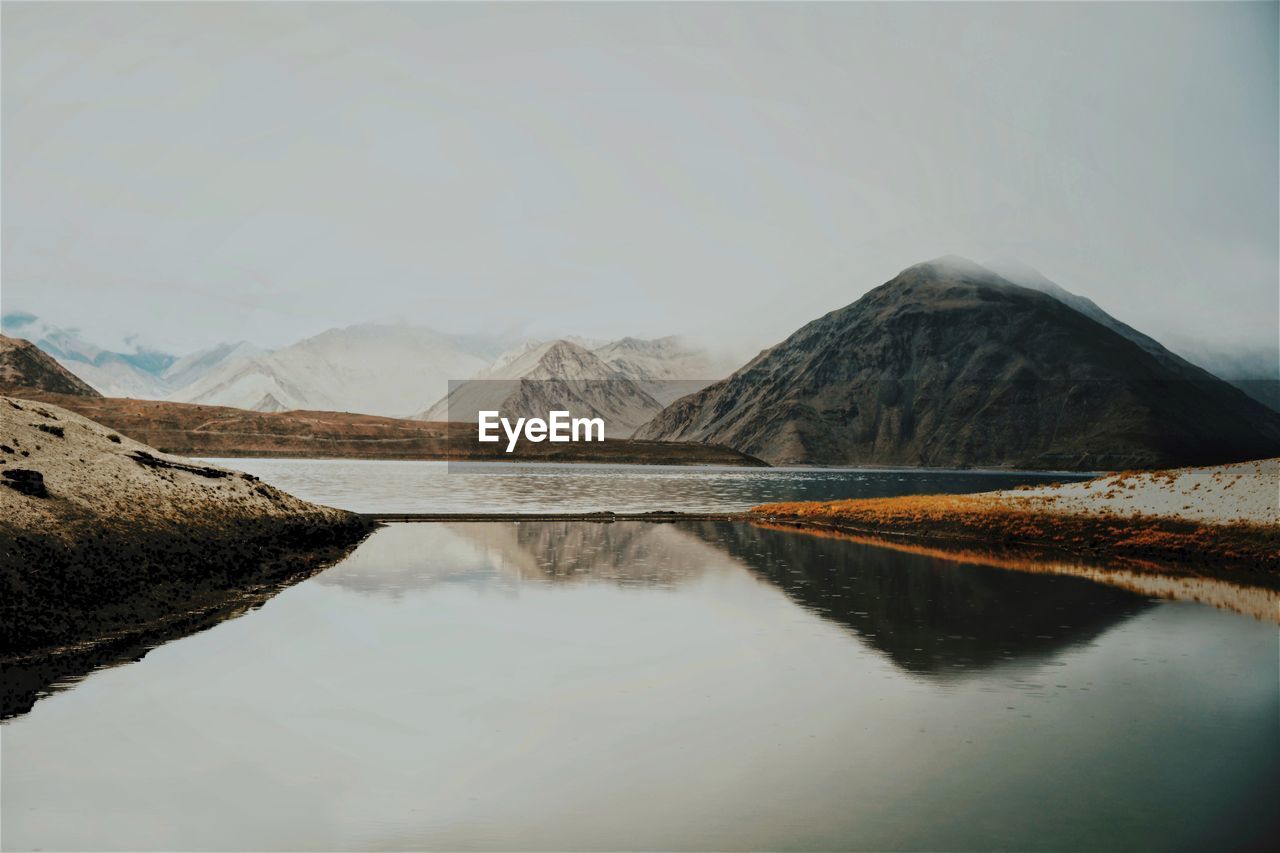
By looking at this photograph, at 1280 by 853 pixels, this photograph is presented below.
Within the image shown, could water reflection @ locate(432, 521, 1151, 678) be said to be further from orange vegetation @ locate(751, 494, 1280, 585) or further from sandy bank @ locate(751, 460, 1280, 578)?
sandy bank @ locate(751, 460, 1280, 578)

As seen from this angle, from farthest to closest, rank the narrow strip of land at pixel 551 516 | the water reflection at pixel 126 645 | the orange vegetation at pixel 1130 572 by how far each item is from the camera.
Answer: the narrow strip of land at pixel 551 516 < the orange vegetation at pixel 1130 572 < the water reflection at pixel 126 645

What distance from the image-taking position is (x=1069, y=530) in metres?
51.5

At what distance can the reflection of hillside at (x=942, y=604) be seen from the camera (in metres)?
23.1

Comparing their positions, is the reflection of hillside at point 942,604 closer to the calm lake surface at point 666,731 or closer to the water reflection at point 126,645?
the calm lake surface at point 666,731

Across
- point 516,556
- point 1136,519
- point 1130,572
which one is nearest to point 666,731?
point 516,556

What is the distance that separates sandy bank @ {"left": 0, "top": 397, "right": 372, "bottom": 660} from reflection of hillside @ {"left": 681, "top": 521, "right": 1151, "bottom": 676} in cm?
1954

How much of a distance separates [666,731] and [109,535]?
1962 cm

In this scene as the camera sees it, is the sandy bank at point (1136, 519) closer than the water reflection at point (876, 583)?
No

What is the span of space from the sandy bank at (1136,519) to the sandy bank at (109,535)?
122 ft

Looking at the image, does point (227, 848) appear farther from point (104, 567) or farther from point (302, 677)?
point (104, 567)

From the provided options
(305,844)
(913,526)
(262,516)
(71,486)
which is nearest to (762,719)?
(305,844)

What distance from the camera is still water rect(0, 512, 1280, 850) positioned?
40.4 feet

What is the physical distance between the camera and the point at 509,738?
15828 mm

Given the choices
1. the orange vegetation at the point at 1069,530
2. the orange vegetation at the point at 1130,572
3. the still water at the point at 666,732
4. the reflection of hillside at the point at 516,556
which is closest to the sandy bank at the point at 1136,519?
the orange vegetation at the point at 1069,530
